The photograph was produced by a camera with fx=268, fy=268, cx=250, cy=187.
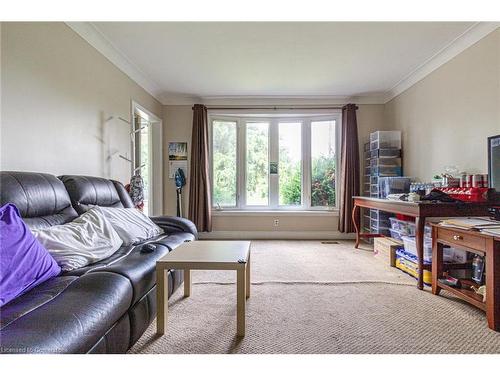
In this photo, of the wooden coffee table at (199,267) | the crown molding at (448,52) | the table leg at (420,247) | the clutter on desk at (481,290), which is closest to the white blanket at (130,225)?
the wooden coffee table at (199,267)

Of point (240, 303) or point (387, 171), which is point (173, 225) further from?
point (387, 171)

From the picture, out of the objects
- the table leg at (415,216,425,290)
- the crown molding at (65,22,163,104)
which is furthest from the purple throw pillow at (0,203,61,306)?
the table leg at (415,216,425,290)

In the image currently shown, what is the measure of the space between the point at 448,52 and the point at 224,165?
324cm

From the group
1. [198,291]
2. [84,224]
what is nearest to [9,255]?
[84,224]

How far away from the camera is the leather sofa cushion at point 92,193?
201 cm

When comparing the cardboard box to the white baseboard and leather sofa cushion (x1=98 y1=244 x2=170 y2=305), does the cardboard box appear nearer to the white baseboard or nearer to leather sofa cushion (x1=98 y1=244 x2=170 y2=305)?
the white baseboard

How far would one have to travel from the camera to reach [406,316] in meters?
1.79

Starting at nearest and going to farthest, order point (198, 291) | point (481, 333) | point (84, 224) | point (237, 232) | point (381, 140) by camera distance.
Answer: point (481, 333)
point (84, 224)
point (198, 291)
point (381, 140)
point (237, 232)

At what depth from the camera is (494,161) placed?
2066mm

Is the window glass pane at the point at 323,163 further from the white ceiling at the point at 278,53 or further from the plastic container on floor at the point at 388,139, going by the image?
the plastic container on floor at the point at 388,139

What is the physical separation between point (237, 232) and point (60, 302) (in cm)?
350

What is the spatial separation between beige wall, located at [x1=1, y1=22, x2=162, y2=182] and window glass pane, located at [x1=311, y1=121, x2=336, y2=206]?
9.77 feet

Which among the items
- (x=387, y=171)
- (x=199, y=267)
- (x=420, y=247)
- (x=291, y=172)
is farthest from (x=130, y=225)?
(x=387, y=171)
